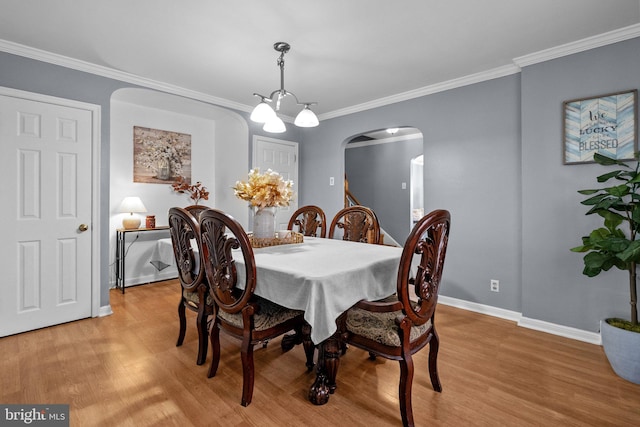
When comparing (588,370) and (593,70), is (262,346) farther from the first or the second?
(593,70)

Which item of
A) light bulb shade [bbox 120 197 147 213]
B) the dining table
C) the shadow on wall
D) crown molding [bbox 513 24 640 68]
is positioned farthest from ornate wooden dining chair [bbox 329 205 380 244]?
the shadow on wall

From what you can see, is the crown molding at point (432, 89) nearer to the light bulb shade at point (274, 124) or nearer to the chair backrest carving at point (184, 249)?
the light bulb shade at point (274, 124)

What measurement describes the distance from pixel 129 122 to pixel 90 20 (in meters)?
1.97

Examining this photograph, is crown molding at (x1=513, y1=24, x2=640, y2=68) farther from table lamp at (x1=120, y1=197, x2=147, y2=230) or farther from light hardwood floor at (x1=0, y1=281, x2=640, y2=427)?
table lamp at (x1=120, y1=197, x2=147, y2=230)

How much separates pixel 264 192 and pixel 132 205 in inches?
103

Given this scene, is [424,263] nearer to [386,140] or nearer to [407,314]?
[407,314]

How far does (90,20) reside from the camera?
2.27 metres

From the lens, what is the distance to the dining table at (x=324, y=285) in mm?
1397

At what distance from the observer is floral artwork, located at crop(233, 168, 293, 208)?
2.09 meters

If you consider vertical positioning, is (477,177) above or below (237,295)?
above

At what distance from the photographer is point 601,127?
8.13 feet

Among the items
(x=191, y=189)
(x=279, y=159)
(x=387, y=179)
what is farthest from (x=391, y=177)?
(x=191, y=189)

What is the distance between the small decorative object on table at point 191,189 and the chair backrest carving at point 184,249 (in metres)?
2.45

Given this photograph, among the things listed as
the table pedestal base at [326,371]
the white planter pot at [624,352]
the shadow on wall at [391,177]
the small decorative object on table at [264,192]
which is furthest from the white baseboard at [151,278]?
the white planter pot at [624,352]
